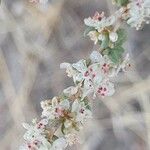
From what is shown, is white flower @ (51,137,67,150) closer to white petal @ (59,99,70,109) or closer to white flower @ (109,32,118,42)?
white petal @ (59,99,70,109)

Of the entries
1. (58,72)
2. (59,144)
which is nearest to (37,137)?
(59,144)

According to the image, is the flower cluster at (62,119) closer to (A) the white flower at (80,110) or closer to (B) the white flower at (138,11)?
(A) the white flower at (80,110)

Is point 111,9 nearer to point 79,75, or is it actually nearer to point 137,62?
point 137,62

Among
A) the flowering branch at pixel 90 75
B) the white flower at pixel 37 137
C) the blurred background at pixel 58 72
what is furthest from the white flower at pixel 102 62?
the blurred background at pixel 58 72

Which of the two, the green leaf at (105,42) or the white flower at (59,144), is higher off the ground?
the green leaf at (105,42)

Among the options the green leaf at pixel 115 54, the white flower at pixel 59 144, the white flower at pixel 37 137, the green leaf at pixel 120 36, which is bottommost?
the white flower at pixel 59 144

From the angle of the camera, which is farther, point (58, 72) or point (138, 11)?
point (58, 72)

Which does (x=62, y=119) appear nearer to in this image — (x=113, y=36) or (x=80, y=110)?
(x=80, y=110)
